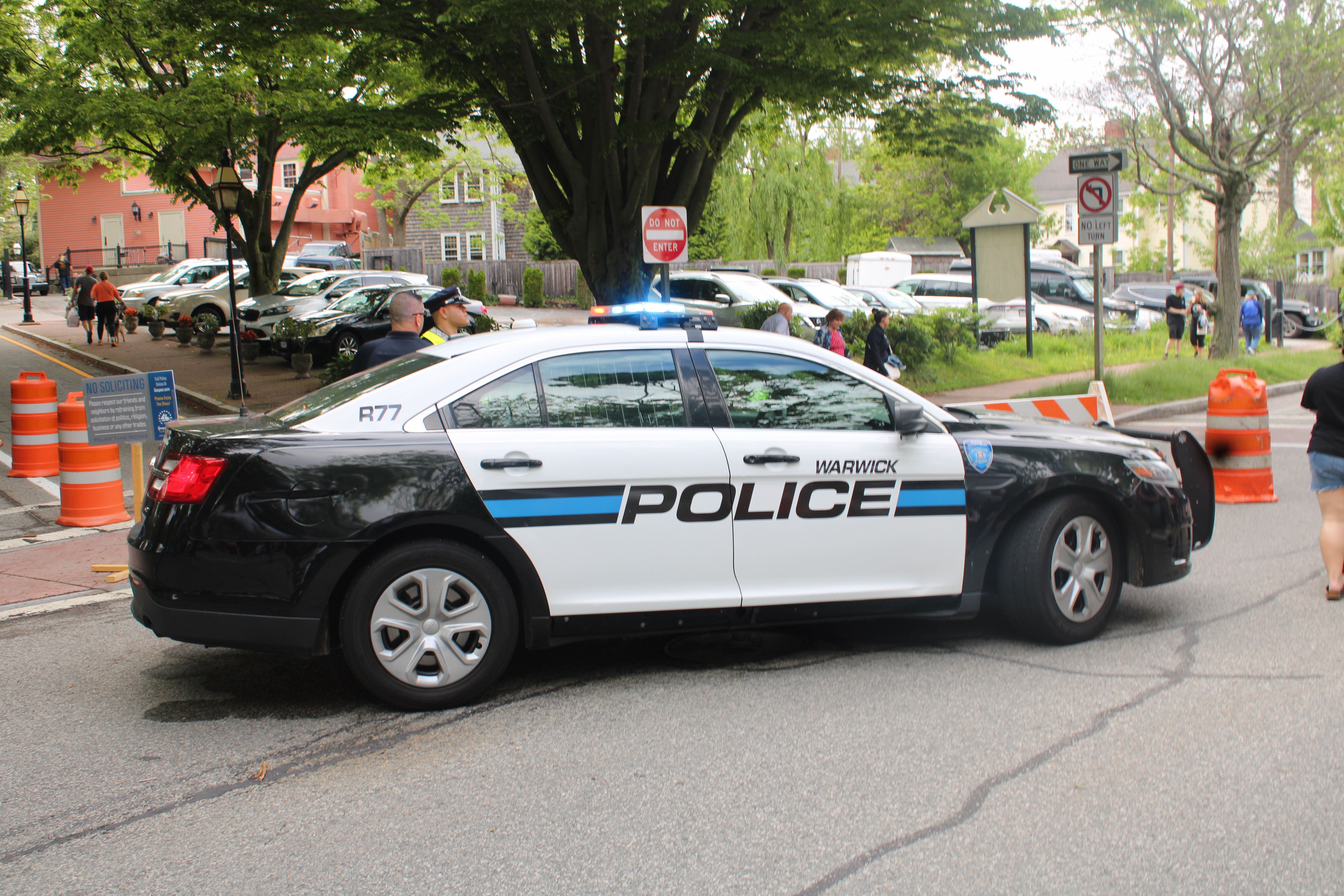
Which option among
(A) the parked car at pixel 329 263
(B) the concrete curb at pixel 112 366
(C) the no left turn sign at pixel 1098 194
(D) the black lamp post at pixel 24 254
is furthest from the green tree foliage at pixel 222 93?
(A) the parked car at pixel 329 263

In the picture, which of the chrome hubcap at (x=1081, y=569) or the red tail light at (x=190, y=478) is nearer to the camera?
the red tail light at (x=190, y=478)

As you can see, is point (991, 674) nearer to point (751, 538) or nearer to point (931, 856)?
point (751, 538)

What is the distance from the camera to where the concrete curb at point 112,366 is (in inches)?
727

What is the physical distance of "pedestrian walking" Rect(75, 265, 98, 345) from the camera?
29000mm

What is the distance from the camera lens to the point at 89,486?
31.3ft

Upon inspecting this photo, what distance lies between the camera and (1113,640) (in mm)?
5871

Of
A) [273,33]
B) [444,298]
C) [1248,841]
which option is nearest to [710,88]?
[273,33]

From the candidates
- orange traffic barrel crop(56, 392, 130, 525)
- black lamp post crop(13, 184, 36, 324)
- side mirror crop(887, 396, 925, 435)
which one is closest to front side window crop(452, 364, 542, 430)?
side mirror crop(887, 396, 925, 435)

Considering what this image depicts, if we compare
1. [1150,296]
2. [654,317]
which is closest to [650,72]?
[654,317]

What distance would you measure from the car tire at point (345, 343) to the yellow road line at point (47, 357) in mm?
4795

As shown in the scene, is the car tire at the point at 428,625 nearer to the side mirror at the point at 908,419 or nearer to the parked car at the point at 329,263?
the side mirror at the point at 908,419

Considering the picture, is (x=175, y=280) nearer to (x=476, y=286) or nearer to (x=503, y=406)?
(x=476, y=286)

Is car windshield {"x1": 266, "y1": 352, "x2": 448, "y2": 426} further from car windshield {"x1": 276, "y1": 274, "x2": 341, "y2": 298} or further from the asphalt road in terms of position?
car windshield {"x1": 276, "y1": 274, "x2": 341, "y2": 298}

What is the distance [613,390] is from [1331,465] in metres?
4.10
